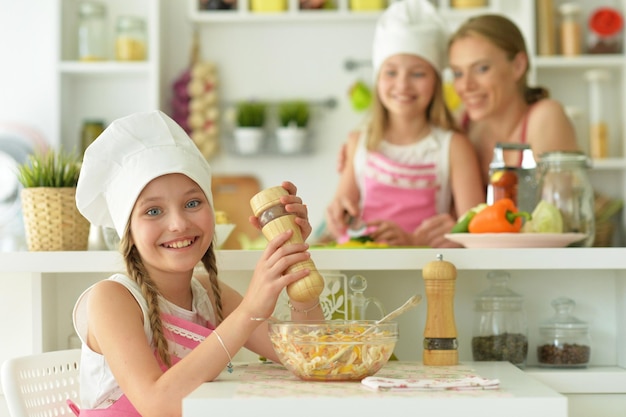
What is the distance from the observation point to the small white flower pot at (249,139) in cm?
383

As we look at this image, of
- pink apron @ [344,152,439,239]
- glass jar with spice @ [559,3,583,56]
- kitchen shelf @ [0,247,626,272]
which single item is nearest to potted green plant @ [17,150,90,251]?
kitchen shelf @ [0,247,626,272]

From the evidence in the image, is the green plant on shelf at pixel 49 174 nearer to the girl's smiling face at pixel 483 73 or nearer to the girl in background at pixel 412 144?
the girl in background at pixel 412 144

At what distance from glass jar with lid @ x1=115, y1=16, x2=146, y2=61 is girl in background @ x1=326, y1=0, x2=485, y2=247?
1.30 meters

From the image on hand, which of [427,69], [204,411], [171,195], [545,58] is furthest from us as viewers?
[545,58]

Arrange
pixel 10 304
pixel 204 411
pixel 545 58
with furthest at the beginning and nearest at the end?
pixel 545 58
pixel 10 304
pixel 204 411

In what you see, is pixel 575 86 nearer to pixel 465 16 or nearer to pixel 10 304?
pixel 465 16

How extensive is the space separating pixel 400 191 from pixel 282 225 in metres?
1.36

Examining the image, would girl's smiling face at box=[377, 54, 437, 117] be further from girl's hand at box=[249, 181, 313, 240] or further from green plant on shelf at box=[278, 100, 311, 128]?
girl's hand at box=[249, 181, 313, 240]

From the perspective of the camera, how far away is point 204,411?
114cm

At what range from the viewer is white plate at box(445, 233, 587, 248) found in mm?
1767

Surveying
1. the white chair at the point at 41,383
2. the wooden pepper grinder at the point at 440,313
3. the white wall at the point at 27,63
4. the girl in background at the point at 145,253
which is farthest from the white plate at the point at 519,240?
the white wall at the point at 27,63

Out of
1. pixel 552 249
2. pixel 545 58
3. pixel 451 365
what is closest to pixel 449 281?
pixel 451 365

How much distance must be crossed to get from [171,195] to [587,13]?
9.28 ft

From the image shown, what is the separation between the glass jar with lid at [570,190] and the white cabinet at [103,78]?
2.13m
